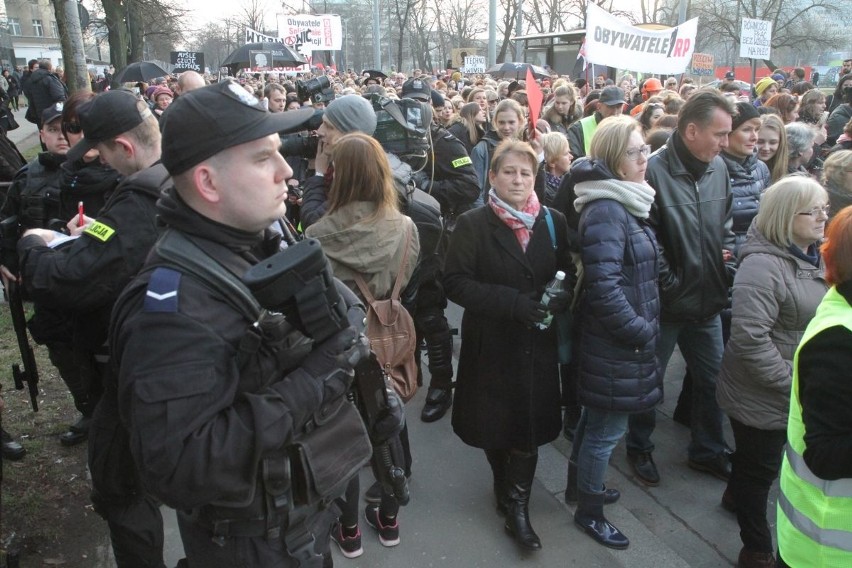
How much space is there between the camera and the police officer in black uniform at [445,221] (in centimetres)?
430

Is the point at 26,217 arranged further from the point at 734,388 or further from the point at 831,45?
the point at 831,45

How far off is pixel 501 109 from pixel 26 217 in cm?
389

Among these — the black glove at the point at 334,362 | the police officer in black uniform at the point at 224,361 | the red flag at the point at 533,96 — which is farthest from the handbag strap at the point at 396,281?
the red flag at the point at 533,96

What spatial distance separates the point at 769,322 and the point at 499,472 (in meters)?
1.52

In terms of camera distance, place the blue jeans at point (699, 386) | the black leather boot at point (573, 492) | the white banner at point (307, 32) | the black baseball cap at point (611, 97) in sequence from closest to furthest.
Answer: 1. the black leather boot at point (573, 492)
2. the blue jeans at point (699, 386)
3. the black baseball cap at point (611, 97)
4. the white banner at point (307, 32)

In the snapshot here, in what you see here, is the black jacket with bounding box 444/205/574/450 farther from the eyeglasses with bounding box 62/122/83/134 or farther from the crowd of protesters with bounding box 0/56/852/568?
the eyeglasses with bounding box 62/122/83/134

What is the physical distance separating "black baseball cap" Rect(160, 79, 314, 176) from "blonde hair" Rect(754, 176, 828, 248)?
7.54 ft

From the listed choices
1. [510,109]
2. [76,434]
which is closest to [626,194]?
[510,109]

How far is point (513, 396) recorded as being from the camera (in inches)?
124

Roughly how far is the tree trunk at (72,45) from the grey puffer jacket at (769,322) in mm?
10733

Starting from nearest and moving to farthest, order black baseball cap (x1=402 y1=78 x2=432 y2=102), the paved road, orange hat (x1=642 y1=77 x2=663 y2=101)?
black baseball cap (x1=402 y1=78 x2=432 y2=102) → orange hat (x1=642 y1=77 x2=663 y2=101) → the paved road

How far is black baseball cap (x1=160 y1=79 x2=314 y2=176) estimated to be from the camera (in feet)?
5.14

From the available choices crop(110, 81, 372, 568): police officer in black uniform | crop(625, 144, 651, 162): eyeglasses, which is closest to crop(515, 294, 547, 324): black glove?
crop(625, 144, 651, 162): eyeglasses

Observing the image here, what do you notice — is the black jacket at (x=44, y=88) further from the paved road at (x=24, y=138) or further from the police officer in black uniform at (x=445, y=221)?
the police officer in black uniform at (x=445, y=221)
